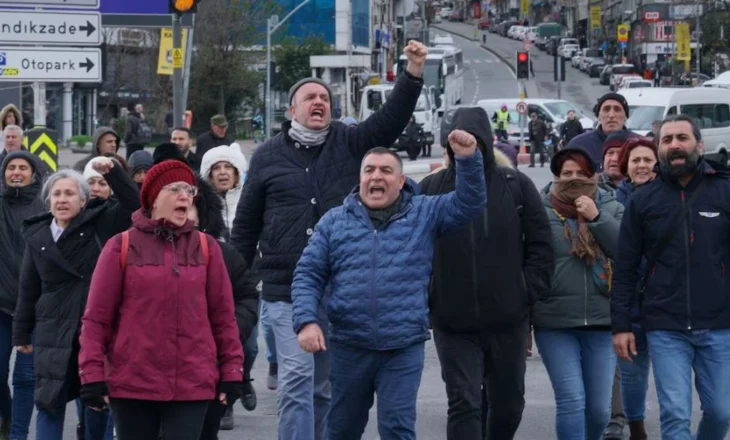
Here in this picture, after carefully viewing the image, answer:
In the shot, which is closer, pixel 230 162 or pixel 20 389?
pixel 20 389

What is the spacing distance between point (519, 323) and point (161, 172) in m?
2.06

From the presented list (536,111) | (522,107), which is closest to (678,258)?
(522,107)

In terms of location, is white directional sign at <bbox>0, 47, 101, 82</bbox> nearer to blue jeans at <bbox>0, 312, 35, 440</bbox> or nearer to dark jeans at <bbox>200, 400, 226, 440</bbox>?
blue jeans at <bbox>0, 312, 35, 440</bbox>

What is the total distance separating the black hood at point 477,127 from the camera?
6.98 metres

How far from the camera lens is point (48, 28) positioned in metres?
12.6

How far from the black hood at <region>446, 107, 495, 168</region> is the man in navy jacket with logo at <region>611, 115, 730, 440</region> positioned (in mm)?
793

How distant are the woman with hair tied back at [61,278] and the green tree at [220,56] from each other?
44779 mm

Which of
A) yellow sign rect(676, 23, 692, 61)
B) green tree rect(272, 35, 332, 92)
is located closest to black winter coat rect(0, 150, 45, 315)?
green tree rect(272, 35, 332, 92)

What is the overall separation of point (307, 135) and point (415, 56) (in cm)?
75

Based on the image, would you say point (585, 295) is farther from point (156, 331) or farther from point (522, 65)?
point (522, 65)

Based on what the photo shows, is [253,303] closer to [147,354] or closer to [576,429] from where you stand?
[147,354]

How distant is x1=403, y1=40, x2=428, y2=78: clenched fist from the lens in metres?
6.79

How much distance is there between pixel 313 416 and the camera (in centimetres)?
721

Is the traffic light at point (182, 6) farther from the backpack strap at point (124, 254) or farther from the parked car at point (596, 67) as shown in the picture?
the parked car at point (596, 67)
